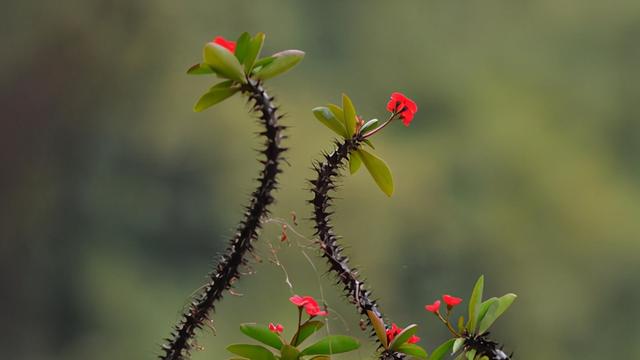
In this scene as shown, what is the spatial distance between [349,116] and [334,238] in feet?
0.22

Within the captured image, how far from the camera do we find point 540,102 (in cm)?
987

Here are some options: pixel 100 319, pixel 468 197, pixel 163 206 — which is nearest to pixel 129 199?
pixel 163 206

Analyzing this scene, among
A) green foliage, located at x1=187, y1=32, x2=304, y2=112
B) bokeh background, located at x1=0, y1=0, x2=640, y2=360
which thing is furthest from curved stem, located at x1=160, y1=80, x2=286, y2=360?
bokeh background, located at x1=0, y1=0, x2=640, y2=360

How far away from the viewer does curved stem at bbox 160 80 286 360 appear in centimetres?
45

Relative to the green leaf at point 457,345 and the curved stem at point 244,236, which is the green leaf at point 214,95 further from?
the green leaf at point 457,345

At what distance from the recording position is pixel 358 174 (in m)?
8.45

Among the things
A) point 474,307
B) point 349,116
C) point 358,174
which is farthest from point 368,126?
point 358,174

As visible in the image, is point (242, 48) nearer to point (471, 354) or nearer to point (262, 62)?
point (262, 62)

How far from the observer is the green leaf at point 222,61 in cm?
45

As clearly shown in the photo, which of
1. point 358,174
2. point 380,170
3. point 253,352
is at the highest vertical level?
point 358,174

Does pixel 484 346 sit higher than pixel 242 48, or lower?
lower

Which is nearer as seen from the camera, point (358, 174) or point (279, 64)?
point (279, 64)

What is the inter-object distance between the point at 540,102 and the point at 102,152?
15.4 feet

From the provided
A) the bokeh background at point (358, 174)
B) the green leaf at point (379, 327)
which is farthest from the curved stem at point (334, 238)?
the bokeh background at point (358, 174)
